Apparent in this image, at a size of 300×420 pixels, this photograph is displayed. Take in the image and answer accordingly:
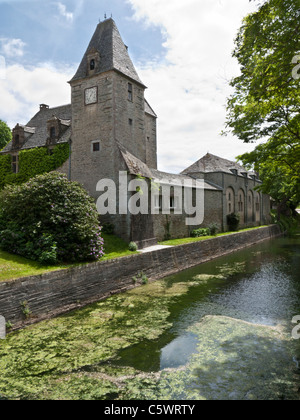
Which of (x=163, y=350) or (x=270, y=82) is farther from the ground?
(x=270, y=82)

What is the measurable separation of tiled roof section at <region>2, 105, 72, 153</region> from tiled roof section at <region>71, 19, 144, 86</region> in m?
4.40

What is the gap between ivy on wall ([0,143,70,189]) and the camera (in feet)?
70.4

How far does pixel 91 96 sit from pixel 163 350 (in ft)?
55.6

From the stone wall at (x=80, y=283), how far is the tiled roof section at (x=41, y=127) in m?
11.6

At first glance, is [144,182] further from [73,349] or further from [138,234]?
[73,349]

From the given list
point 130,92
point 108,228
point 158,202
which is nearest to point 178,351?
point 108,228

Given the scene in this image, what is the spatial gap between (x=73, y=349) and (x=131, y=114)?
53.4ft

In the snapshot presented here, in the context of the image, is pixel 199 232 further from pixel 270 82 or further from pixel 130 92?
pixel 270 82

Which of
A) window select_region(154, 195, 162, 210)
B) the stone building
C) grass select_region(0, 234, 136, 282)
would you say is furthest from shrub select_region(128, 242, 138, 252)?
window select_region(154, 195, 162, 210)

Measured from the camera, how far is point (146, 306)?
37.3ft

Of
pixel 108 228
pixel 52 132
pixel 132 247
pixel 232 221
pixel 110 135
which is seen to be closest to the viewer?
pixel 132 247

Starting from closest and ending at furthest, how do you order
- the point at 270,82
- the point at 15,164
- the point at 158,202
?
the point at 270,82 → the point at 158,202 → the point at 15,164

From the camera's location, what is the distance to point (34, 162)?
23172mm
